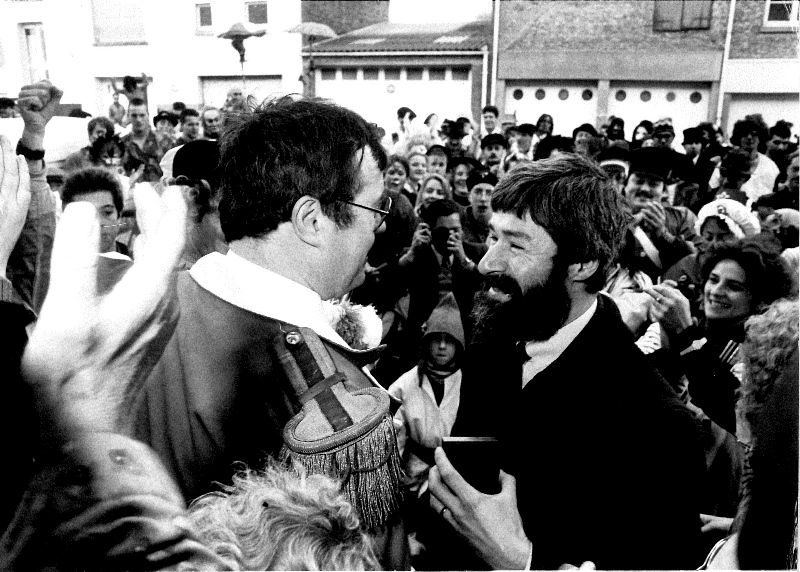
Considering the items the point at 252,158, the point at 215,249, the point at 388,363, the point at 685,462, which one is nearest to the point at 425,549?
the point at 685,462

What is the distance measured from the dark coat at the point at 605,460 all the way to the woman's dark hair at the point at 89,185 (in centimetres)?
100

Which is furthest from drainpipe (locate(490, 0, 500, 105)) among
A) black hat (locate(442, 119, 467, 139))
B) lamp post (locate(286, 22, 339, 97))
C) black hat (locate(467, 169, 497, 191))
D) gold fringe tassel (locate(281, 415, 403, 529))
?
gold fringe tassel (locate(281, 415, 403, 529))

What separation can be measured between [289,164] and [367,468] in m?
0.47

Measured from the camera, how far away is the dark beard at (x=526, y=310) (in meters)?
1.43

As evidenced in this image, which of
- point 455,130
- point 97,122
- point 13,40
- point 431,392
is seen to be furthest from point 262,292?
point 455,130

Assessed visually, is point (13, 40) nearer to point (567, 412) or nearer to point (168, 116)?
point (567, 412)

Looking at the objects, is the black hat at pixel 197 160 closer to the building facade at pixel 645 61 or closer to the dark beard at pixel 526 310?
the dark beard at pixel 526 310

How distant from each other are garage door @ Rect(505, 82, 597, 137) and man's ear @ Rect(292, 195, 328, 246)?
21.6 feet

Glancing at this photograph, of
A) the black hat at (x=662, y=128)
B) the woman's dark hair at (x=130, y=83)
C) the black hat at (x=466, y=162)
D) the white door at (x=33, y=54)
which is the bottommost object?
the black hat at (x=466, y=162)

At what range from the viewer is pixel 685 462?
1.17 m

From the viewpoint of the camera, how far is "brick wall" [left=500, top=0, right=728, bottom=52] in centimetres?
534

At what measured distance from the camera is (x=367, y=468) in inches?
33.9

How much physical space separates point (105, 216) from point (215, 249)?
0.19m

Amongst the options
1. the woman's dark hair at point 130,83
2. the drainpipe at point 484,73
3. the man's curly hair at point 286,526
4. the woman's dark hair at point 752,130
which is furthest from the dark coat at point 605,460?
the drainpipe at point 484,73
